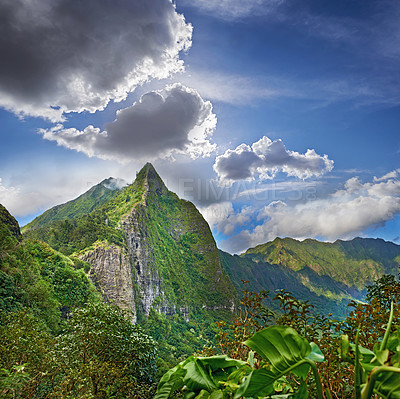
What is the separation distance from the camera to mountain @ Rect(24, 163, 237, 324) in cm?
5338

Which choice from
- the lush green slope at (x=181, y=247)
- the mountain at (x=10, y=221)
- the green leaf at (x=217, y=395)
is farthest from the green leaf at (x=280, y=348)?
the lush green slope at (x=181, y=247)

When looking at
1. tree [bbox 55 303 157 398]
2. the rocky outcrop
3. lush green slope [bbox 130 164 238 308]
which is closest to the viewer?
tree [bbox 55 303 157 398]

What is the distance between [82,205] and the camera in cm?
12056

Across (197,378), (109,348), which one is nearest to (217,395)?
(197,378)

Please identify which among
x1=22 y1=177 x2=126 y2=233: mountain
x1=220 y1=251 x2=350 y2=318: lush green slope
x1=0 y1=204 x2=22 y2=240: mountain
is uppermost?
x1=22 y1=177 x2=126 y2=233: mountain

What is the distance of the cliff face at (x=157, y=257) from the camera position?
53656mm

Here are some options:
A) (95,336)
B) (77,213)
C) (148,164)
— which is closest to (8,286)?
(95,336)

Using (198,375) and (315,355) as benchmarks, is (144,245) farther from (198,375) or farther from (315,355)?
(315,355)

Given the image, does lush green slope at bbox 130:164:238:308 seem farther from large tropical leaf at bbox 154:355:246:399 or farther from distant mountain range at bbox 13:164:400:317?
large tropical leaf at bbox 154:355:246:399

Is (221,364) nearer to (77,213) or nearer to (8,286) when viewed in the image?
(8,286)

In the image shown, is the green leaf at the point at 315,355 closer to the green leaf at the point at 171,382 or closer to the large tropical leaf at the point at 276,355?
the large tropical leaf at the point at 276,355

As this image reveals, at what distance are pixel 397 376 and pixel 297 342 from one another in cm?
21

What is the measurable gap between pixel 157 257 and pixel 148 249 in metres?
6.98

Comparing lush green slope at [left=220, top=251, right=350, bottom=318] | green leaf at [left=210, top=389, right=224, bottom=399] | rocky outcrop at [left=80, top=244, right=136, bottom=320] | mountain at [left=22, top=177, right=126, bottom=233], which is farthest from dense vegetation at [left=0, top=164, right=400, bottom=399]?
lush green slope at [left=220, top=251, right=350, bottom=318]
